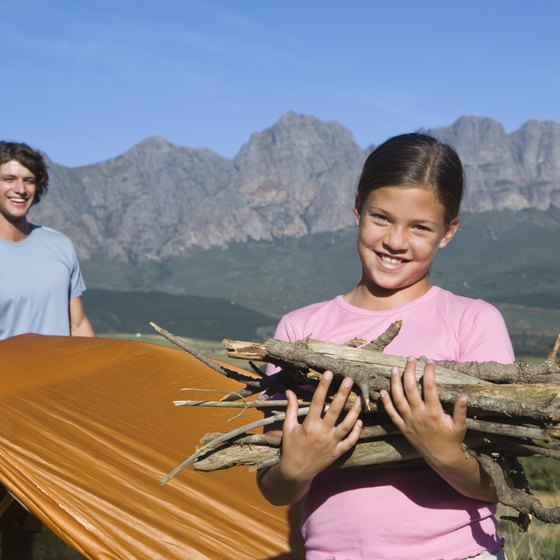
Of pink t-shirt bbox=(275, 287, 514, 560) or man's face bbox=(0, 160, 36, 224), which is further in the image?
man's face bbox=(0, 160, 36, 224)

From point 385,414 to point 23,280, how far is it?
12.5ft

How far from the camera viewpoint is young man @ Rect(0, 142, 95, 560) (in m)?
5.50

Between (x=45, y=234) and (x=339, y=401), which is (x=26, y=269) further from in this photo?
(x=339, y=401)

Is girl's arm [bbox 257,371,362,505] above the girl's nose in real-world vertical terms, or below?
below

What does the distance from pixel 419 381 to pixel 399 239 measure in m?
0.52

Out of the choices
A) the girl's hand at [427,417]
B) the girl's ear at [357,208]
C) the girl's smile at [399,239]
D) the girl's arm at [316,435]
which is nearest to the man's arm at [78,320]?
the girl's ear at [357,208]

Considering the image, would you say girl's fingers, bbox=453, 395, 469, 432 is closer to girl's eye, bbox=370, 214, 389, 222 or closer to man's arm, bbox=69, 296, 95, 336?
girl's eye, bbox=370, 214, 389, 222

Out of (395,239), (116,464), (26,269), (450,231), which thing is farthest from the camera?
(26,269)

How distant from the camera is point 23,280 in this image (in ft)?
18.3

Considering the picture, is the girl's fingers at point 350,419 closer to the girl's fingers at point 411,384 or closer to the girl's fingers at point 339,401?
the girl's fingers at point 339,401

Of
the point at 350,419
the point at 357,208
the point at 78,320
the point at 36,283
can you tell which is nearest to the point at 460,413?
the point at 350,419

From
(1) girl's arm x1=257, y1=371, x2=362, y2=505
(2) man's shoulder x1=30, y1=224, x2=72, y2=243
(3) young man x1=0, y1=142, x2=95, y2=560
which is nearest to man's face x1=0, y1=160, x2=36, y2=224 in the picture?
(3) young man x1=0, y1=142, x2=95, y2=560

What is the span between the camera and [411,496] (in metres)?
2.36

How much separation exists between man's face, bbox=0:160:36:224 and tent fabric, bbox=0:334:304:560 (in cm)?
83
